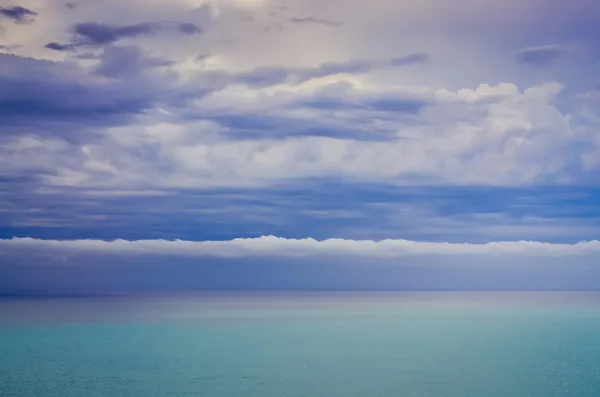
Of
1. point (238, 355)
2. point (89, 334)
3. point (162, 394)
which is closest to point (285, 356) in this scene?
point (238, 355)

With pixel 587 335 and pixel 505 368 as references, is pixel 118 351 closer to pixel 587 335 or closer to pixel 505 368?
pixel 505 368

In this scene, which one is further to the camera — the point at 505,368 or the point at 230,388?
the point at 505,368

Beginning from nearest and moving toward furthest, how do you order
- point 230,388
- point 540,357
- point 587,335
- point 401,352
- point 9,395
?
point 9,395 < point 230,388 < point 540,357 < point 401,352 < point 587,335

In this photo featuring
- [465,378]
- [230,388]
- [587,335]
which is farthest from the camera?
[587,335]

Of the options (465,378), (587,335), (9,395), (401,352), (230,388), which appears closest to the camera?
(9,395)

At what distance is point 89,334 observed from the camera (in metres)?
65.2

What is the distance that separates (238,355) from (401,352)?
10.6 metres

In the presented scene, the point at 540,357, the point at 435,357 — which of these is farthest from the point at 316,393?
the point at 540,357

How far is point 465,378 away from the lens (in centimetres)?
3588

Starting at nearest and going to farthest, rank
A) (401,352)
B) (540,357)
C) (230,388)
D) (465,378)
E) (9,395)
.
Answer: (9,395) < (230,388) < (465,378) < (540,357) < (401,352)

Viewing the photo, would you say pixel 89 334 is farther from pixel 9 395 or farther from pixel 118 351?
pixel 9 395

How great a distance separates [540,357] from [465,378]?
11.3 metres

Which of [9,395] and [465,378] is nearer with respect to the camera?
[9,395]

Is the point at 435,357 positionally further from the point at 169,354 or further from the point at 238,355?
the point at 169,354
